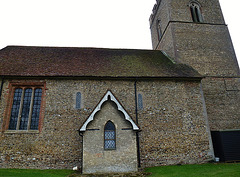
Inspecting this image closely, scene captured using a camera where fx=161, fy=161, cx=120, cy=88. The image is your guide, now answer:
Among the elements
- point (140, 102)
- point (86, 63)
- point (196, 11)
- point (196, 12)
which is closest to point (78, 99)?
point (86, 63)

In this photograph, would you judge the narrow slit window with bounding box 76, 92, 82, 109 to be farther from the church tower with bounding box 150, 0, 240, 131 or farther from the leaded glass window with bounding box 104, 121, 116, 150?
the church tower with bounding box 150, 0, 240, 131

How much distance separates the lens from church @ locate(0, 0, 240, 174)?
11.1 m

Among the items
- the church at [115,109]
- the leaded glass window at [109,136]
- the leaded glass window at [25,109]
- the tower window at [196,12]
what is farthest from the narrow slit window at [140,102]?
the tower window at [196,12]

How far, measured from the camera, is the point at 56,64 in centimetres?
1520

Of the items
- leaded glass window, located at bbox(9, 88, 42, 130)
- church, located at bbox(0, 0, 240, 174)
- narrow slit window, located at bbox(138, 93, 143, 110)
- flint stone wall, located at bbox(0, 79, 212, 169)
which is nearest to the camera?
church, located at bbox(0, 0, 240, 174)

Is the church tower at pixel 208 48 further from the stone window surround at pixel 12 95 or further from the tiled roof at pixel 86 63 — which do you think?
the stone window surround at pixel 12 95

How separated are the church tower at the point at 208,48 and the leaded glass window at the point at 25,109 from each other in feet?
47.0

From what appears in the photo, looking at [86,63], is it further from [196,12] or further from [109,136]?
[196,12]

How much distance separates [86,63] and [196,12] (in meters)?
16.0

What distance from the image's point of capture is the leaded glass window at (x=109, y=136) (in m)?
10.8

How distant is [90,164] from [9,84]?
929cm

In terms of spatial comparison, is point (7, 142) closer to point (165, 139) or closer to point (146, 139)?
point (146, 139)

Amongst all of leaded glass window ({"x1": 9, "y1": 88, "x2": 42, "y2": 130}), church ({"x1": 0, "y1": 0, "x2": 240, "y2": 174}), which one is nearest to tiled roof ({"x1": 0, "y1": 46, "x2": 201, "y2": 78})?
church ({"x1": 0, "y1": 0, "x2": 240, "y2": 174})

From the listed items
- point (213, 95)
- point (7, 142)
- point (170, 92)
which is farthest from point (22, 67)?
point (213, 95)
